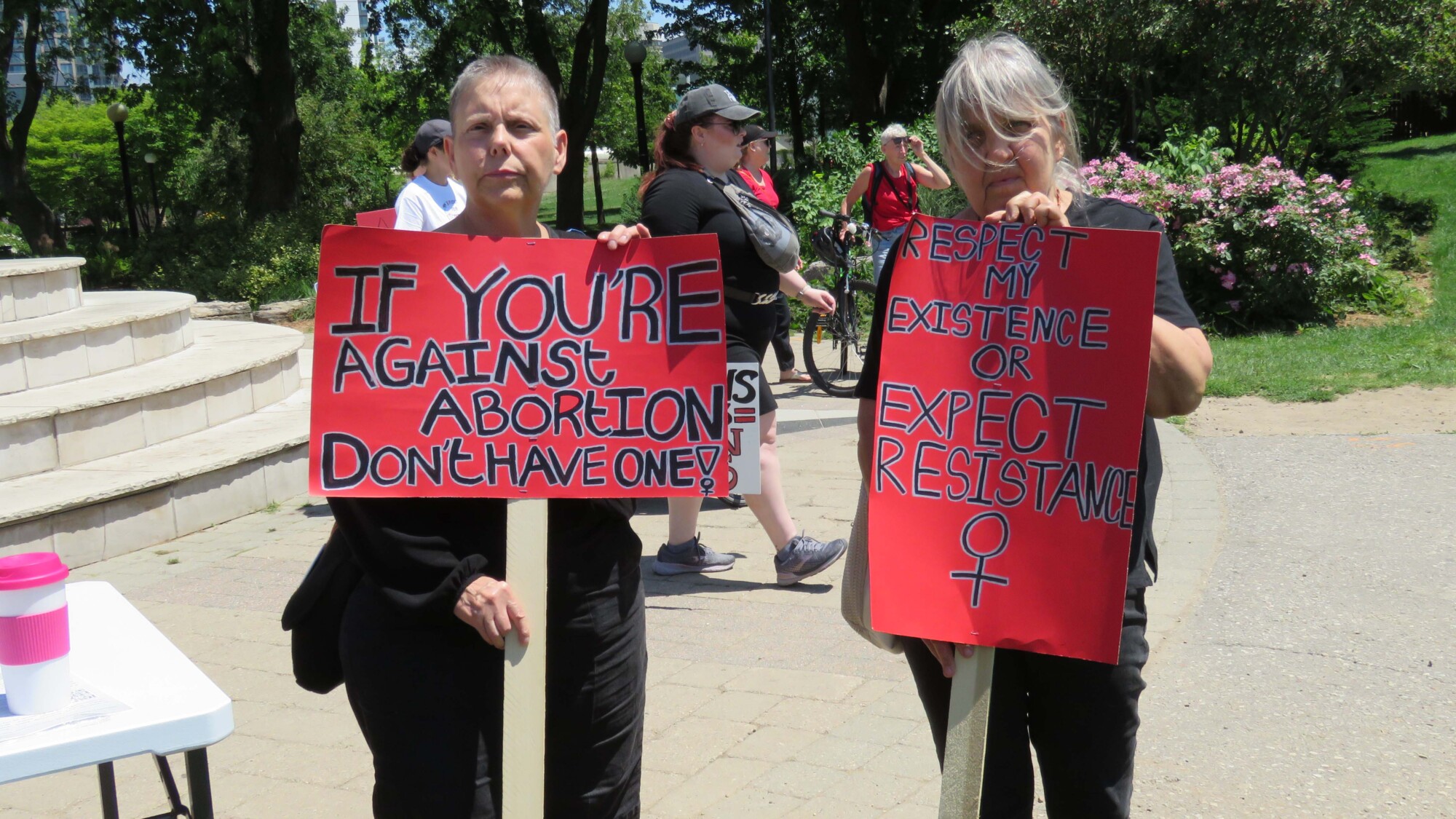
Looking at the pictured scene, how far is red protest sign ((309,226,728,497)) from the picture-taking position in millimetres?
2197

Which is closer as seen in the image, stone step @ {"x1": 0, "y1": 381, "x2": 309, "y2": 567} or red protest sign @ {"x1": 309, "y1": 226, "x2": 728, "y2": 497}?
red protest sign @ {"x1": 309, "y1": 226, "x2": 728, "y2": 497}

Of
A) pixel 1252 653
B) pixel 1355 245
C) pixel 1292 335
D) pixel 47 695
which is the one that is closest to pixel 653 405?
pixel 47 695

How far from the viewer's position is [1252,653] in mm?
4352

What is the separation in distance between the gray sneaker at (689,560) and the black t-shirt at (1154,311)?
321 cm

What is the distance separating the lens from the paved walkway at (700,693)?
3.48m

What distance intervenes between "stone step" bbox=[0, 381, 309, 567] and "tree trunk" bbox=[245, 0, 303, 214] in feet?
49.0

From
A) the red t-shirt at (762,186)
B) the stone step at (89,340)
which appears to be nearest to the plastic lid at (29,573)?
the stone step at (89,340)

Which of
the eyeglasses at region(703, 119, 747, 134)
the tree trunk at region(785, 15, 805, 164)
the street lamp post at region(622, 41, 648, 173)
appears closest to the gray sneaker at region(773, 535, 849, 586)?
the eyeglasses at region(703, 119, 747, 134)

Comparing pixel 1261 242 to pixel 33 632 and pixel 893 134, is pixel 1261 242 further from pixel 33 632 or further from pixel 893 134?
pixel 33 632

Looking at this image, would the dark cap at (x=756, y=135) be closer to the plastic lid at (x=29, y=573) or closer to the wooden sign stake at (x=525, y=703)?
the wooden sign stake at (x=525, y=703)

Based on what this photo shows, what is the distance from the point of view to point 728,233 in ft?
16.1

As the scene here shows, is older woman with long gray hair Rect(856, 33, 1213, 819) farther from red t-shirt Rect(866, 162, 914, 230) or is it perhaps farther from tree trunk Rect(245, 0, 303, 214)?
tree trunk Rect(245, 0, 303, 214)

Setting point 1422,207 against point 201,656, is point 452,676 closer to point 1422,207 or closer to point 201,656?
point 201,656

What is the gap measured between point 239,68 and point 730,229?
19.0m
